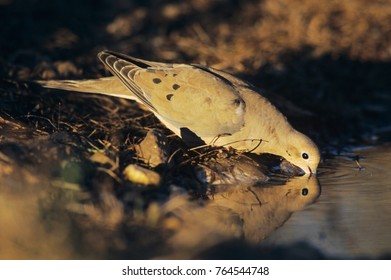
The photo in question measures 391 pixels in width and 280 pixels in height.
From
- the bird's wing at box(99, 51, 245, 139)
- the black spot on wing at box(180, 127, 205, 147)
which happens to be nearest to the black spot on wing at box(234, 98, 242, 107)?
the bird's wing at box(99, 51, 245, 139)

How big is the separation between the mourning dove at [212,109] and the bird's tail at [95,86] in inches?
1.6

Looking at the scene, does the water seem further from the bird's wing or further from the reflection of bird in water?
the bird's wing

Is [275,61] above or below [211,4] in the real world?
below

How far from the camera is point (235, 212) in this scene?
5.06 metres

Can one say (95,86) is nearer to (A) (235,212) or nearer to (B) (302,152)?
(B) (302,152)

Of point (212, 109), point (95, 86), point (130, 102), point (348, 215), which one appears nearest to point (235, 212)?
point (348, 215)

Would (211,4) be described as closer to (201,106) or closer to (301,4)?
(301,4)

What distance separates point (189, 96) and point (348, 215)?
1.87m

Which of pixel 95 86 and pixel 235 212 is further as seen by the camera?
pixel 95 86

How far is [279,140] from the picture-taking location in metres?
6.29

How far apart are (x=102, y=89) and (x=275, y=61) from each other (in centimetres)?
285

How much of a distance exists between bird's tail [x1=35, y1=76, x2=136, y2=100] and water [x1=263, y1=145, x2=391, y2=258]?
2.08 m

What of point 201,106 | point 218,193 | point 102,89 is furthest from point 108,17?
point 218,193

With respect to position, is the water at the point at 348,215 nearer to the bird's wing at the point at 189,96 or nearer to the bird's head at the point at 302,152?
the bird's head at the point at 302,152
